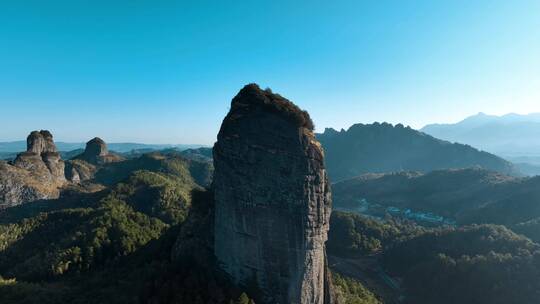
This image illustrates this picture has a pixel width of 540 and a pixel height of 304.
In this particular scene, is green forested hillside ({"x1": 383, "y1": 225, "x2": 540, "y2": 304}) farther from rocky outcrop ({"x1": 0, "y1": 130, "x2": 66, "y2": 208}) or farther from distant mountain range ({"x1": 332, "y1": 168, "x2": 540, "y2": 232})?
rocky outcrop ({"x1": 0, "y1": 130, "x2": 66, "y2": 208})

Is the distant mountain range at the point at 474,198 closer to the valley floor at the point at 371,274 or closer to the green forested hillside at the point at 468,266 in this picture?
the green forested hillside at the point at 468,266

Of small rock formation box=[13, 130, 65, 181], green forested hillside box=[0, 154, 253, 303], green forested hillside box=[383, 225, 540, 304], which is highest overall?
small rock formation box=[13, 130, 65, 181]

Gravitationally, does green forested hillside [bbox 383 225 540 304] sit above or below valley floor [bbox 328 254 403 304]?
above

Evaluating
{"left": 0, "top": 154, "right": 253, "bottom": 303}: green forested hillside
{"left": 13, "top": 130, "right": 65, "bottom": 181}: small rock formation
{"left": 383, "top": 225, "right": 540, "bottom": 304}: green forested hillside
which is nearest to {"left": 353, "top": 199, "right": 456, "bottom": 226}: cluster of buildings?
{"left": 383, "top": 225, "right": 540, "bottom": 304}: green forested hillside

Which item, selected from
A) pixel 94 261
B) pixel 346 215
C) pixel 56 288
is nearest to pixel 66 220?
pixel 94 261

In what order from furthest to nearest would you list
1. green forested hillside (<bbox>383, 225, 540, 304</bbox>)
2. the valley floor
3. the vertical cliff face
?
the valley floor → green forested hillside (<bbox>383, 225, 540, 304</bbox>) → the vertical cliff face

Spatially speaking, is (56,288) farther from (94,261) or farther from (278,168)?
(278,168)

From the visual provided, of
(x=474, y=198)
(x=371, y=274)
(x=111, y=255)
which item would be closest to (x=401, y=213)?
(x=474, y=198)
